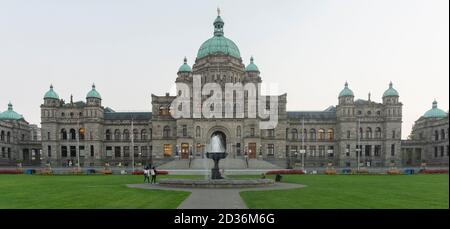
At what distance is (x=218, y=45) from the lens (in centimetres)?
8200

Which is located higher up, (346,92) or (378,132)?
(346,92)

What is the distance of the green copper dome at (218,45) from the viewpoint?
267ft

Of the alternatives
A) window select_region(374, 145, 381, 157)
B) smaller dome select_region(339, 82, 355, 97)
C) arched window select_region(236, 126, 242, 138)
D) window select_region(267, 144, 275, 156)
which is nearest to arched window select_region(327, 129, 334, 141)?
smaller dome select_region(339, 82, 355, 97)

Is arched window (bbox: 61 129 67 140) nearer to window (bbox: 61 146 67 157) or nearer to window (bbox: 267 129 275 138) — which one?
window (bbox: 61 146 67 157)

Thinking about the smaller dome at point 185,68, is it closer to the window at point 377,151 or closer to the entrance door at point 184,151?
the entrance door at point 184,151

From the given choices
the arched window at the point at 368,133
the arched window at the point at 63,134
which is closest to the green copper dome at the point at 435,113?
the arched window at the point at 368,133

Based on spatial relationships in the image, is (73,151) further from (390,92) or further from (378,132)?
(390,92)

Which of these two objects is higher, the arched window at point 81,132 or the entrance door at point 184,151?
the arched window at point 81,132

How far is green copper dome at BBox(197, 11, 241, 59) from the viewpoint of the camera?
81.5 m

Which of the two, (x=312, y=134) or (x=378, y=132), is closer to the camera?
(x=378, y=132)

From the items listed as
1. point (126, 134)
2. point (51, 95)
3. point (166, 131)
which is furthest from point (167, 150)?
point (51, 95)
